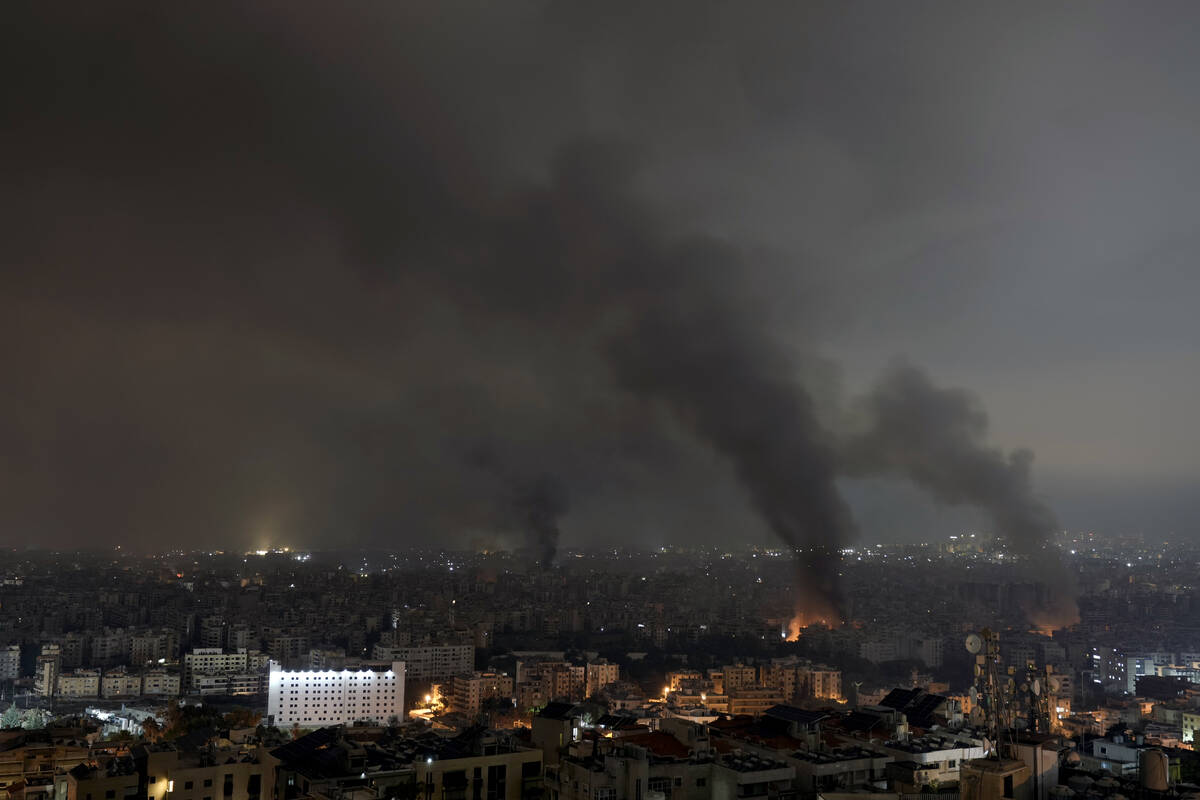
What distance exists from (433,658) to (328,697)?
571 centimetres

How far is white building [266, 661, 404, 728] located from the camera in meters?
16.8

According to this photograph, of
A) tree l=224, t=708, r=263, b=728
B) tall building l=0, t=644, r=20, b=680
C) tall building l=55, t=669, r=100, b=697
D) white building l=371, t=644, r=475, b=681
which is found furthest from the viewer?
tall building l=0, t=644, r=20, b=680

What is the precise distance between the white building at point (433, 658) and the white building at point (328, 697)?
4.22 m

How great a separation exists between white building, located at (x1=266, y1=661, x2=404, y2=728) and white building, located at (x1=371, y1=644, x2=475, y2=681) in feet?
13.8

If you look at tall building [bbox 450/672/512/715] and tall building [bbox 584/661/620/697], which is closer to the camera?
tall building [bbox 450/672/512/715]

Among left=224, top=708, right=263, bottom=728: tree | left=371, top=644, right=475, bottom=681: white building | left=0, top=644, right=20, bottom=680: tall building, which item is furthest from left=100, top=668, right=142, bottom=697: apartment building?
left=224, top=708, right=263, bottom=728: tree

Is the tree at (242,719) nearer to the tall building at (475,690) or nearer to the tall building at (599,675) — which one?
the tall building at (475,690)

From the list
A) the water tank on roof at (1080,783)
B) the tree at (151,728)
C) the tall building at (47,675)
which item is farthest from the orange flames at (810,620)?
the water tank on roof at (1080,783)

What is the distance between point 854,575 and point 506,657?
24775mm

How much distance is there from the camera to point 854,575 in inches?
1710

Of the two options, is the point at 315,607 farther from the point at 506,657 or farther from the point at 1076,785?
the point at 1076,785

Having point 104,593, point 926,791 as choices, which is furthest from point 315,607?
point 926,791

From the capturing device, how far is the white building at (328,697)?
16.8 metres

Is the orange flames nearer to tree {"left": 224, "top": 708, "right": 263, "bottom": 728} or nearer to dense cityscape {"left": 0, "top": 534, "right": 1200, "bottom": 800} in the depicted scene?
dense cityscape {"left": 0, "top": 534, "right": 1200, "bottom": 800}
